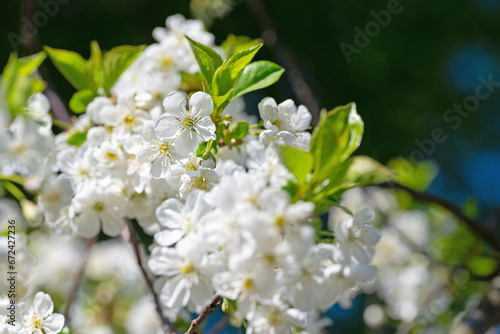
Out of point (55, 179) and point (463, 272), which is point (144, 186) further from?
point (463, 272)

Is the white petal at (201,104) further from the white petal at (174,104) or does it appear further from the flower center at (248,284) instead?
the flower center at (248,284)

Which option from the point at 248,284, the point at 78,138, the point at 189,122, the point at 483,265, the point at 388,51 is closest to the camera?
the point at 248,284

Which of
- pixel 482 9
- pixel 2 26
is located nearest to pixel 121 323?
pixel 2 26

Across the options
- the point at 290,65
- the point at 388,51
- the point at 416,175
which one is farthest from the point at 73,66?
the point at 388,51

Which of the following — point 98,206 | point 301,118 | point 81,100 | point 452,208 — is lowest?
point 452,208

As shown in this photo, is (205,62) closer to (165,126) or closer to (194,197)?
(165,126)

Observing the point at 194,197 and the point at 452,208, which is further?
the point at 452,208
